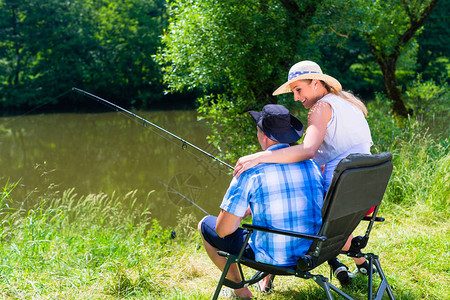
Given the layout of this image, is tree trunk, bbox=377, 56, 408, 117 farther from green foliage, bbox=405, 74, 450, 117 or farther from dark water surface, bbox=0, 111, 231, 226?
dark water surface, bbox=0, 111, 231, 226

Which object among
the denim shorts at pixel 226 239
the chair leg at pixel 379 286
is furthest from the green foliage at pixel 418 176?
the denim shorts at pixel 226 239

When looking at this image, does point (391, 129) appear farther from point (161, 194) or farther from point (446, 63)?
point (446, 63)

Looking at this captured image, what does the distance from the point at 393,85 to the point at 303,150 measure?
22.8ft

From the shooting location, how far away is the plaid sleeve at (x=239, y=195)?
1982 mm

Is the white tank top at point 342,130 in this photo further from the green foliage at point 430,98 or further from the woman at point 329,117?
the green foliage at point 430,98

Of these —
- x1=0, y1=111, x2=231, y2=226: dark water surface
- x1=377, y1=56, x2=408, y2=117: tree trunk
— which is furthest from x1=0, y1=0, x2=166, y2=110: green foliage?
x1=377, y1=56, x2=408, y2=117: tree trunk

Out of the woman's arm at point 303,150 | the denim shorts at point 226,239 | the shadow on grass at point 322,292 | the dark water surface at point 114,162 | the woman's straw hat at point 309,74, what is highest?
the woman's straw hat at point 309,74

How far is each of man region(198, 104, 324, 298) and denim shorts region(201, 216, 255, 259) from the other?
0.04 metres

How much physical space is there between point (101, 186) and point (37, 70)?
16.3m

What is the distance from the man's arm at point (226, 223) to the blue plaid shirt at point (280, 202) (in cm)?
3

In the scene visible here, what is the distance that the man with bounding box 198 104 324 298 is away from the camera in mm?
1995

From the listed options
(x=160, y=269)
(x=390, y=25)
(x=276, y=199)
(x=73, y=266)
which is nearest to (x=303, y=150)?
(x=276, y=199)

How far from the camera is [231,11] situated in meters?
5.80

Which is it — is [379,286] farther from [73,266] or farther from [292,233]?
[73,266]
